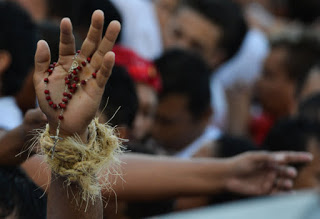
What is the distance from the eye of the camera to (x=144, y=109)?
371 cm

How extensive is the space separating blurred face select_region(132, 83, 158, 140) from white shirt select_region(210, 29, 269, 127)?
44.3 inches

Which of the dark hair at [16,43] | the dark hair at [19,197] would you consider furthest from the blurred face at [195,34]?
the dark hair at [19,197]

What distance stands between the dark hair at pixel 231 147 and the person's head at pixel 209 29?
3.81 feet

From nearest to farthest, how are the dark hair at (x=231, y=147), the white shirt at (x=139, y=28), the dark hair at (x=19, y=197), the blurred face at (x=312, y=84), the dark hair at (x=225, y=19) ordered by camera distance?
the dark hair at (x=19, y=197) < the dark hair at (x=231, y=147) < the white shirt at (x=139, y=28) < the dark hair at (x=225, y=19) < the blurred face at (x=312, y=84)

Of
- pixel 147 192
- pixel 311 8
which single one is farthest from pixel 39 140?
pixel 311 8

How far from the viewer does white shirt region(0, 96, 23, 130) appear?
2.68 meters

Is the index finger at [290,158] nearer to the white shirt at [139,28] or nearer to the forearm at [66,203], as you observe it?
the forearm at [66,203]

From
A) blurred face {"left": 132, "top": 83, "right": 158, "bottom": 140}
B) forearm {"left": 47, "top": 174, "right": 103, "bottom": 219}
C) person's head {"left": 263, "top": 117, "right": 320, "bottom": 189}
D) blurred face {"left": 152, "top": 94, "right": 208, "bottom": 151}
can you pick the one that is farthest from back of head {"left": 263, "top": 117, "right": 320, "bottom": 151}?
forearm {"left": 47, "top": 174, "right": 103, "bottom": 219}

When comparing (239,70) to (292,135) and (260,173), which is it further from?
(260,173)

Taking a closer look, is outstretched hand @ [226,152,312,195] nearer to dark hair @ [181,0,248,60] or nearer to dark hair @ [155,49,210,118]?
dark hair @ [155,49,210,118]

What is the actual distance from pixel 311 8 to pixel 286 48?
231 cm

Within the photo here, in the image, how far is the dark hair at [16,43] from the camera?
2.77 metres

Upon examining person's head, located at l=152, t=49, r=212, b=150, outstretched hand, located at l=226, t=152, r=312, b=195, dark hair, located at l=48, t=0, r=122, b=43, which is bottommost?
person's head, located at l=152, t=49, r=212, b=150

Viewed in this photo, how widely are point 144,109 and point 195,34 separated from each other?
4.19ft
